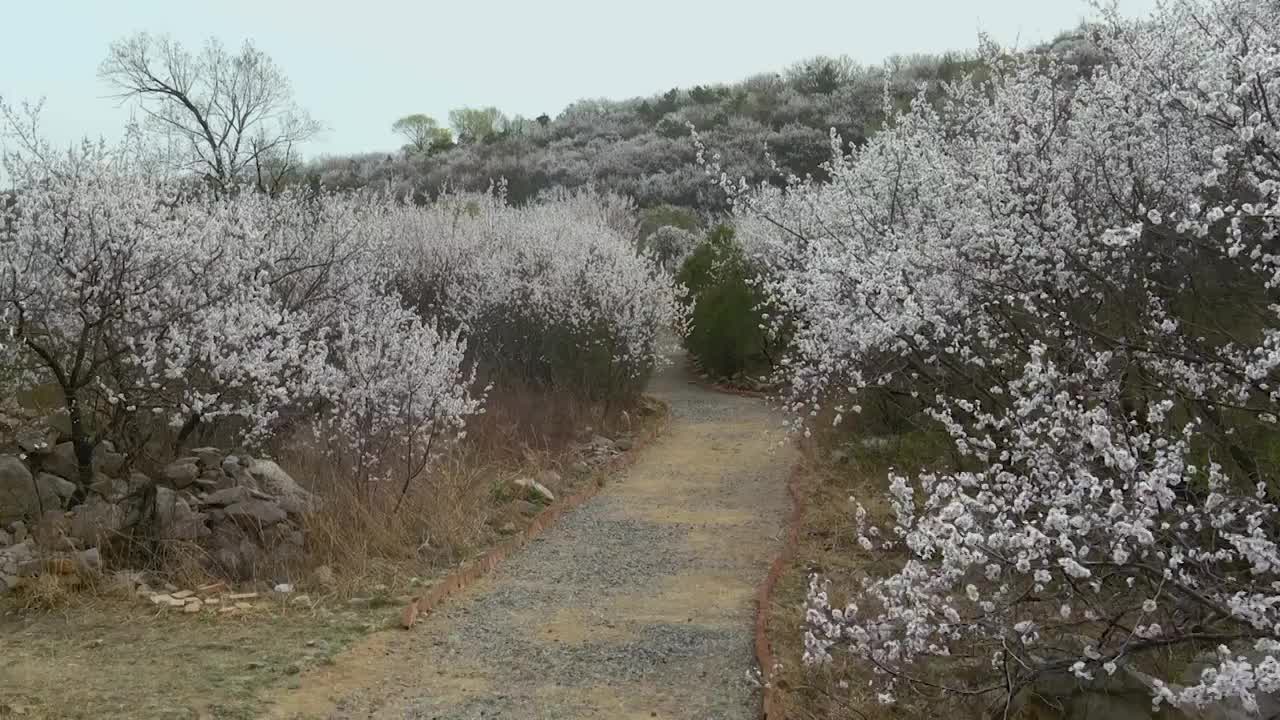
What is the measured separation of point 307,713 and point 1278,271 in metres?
4.59

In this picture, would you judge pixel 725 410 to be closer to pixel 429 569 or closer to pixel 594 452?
pixel 594 452

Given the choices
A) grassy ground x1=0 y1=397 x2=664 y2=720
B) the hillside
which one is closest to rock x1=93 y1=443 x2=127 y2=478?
grassy ground x1=0 y1=397 x2=664 y2=720

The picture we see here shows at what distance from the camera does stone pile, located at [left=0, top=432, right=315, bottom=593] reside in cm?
711

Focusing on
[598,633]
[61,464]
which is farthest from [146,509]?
[598,633]

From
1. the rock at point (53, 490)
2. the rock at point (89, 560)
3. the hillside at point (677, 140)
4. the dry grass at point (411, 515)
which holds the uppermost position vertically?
the hillside at point (677, 140)

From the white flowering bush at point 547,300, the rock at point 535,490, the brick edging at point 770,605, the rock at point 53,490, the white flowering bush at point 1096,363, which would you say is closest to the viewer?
the white flowering bush at point 1096,363

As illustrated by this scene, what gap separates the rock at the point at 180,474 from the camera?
25.3 feet

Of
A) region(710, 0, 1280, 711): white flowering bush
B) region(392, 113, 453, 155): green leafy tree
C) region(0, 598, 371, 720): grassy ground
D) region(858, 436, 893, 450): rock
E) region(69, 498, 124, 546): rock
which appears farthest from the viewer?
region(392, 113, 453, 155): green leafy tree

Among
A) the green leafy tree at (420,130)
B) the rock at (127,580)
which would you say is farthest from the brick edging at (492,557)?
the green leafy tree at (420,130)

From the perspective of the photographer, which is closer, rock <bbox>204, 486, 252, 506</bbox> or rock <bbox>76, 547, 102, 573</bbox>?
rock <bbox>76, 547, 102, 573</bbox>

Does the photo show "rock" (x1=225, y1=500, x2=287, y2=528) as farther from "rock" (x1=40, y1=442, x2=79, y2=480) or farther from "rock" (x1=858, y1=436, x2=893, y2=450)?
"rock" (x1=858, y1=436, x2=893, y2=450)

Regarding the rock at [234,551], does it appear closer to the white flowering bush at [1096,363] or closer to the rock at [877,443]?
the white flowering bush at [1096,363]

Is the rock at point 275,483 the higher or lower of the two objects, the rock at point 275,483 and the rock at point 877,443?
the higher

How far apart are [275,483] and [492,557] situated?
180 centimetres
